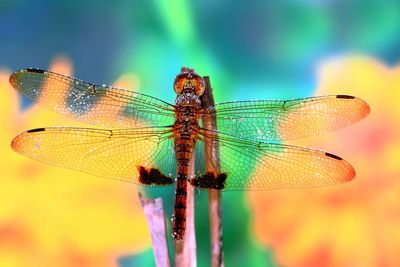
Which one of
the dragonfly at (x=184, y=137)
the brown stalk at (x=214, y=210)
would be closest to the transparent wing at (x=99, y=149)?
the dragonfly at (x=184, y=137)

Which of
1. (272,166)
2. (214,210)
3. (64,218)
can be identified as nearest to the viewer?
(272,166)

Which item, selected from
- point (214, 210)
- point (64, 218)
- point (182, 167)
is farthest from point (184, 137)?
point (64, 218)

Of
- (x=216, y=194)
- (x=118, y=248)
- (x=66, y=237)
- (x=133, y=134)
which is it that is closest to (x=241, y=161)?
(x=216, y=194)

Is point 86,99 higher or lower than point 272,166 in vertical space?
higher

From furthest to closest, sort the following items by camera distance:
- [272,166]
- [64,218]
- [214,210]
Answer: [64,218]
[214,210]
[272,166]

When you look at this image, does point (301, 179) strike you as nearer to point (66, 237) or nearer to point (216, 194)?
point (216, 194)

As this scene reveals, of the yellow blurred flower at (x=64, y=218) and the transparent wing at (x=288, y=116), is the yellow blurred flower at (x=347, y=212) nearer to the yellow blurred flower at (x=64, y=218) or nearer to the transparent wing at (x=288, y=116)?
the transparent wing at (x=288, y=116)

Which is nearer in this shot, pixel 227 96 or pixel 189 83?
pixel 189 83

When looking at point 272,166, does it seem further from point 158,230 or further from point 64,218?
point 64,218

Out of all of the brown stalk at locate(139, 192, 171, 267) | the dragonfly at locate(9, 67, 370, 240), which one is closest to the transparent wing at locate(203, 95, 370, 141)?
the dragonfly at locate(9, 67, 370, 240)
